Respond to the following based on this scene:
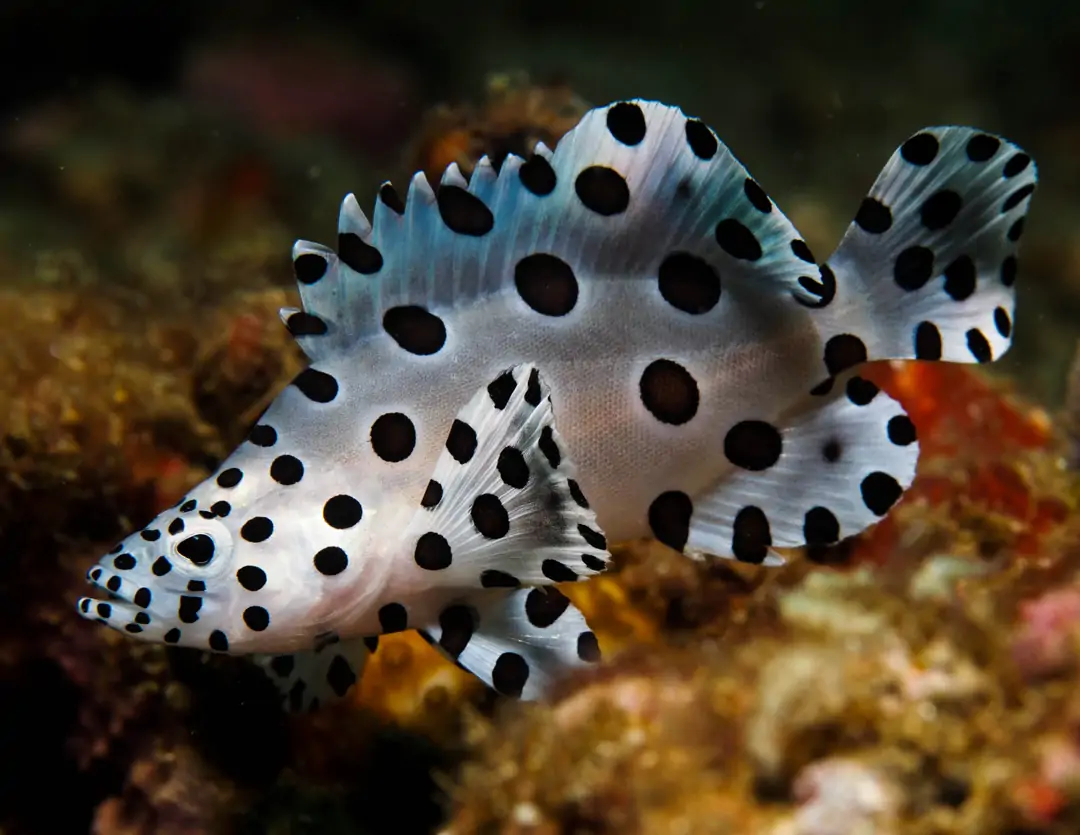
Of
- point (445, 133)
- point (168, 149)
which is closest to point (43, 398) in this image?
point (445, 133)

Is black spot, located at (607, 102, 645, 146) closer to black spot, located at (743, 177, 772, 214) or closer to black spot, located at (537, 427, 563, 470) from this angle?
black spot, located at (743, 177, 772, 214)

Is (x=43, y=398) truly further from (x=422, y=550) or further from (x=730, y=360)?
(x=730, y=360)

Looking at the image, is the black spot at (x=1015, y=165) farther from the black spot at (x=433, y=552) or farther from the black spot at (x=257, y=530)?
the black spot at (x=257, y=530)

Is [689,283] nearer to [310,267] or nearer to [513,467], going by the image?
[513,467]

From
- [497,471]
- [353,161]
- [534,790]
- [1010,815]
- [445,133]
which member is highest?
[353,161]

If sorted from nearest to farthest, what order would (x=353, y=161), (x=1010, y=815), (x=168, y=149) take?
(x=1010, y=815)
(x=168, y=149)
(x=353, y=161)

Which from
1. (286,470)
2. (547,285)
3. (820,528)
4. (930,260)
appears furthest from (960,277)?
(286,470)

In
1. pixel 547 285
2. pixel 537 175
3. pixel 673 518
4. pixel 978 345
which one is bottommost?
pixel 673 518
